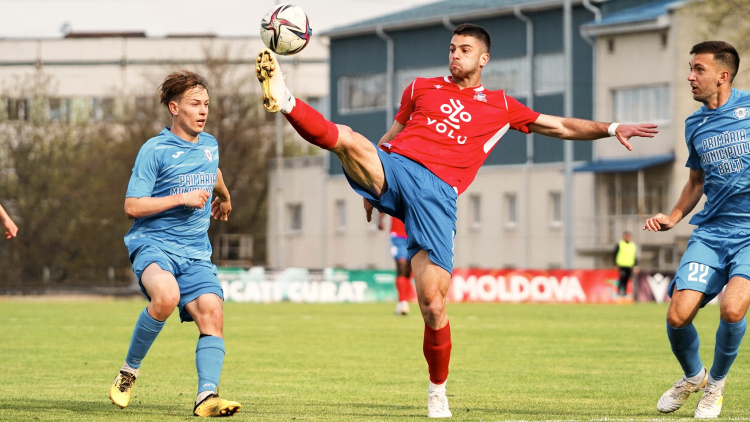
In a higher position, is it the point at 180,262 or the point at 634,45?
the point at 634,45

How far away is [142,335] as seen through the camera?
847 cm

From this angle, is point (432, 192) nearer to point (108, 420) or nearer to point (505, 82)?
point (108, 420)

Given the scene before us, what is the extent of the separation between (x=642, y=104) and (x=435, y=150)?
36763mm

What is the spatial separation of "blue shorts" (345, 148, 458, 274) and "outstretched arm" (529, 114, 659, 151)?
0.94 m

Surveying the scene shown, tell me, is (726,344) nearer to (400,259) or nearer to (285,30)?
(285,30)

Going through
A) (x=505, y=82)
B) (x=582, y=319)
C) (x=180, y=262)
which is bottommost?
(x=582, y=319)

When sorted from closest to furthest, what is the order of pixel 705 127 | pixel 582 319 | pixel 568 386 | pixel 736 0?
pixel 705 127 → pixel 568 386 → pixel 582 319 → pixel 736 0

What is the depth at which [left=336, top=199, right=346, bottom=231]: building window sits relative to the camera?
52094 mm

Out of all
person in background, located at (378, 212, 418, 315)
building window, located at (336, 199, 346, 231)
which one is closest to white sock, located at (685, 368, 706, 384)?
person in background, located at (378, 212, 418, 315)

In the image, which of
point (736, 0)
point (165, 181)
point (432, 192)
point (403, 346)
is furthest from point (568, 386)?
point (736, 0)

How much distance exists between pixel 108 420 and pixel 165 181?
165 centimetres

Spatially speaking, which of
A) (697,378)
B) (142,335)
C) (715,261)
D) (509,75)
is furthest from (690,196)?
(509,75)

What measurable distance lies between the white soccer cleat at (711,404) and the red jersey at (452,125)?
2070 millimetres

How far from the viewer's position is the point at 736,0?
121 ft
